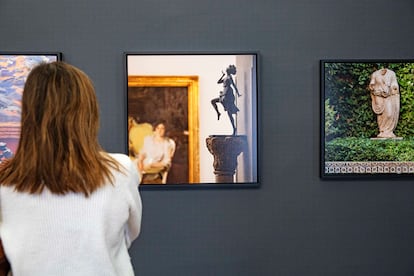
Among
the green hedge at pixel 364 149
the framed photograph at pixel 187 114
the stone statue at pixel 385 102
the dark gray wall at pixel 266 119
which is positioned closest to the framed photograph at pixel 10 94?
the dark gray wall at pixel 266 119

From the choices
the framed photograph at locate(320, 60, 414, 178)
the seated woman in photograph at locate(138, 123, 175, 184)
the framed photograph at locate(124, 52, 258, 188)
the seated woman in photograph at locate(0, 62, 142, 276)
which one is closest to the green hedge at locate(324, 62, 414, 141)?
the framed photograph at locate(320, 60, 414, 178)

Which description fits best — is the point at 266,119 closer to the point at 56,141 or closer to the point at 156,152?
the point at 156,152

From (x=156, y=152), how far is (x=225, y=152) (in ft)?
1.13

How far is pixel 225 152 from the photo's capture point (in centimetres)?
→ 247

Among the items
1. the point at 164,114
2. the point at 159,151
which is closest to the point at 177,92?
the point at 164,114

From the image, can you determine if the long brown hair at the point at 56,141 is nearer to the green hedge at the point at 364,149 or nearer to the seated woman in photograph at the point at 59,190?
the seated woman in photograph at the point at 59,190

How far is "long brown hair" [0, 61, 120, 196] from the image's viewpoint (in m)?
1.09

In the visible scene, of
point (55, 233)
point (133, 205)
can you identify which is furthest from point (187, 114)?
point (55, 233)

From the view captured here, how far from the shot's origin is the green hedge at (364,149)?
2.50m

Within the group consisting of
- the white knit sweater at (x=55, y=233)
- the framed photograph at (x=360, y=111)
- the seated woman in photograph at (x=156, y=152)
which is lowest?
the white knit sweater at (x=55, y=233)

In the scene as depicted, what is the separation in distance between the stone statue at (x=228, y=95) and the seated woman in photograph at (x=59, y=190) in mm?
1356

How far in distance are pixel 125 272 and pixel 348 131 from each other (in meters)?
1.66

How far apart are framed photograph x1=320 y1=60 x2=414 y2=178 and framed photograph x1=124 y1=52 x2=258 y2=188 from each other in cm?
39

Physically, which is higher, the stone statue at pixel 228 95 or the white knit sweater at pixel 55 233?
the stone statue at pixel 228 95
